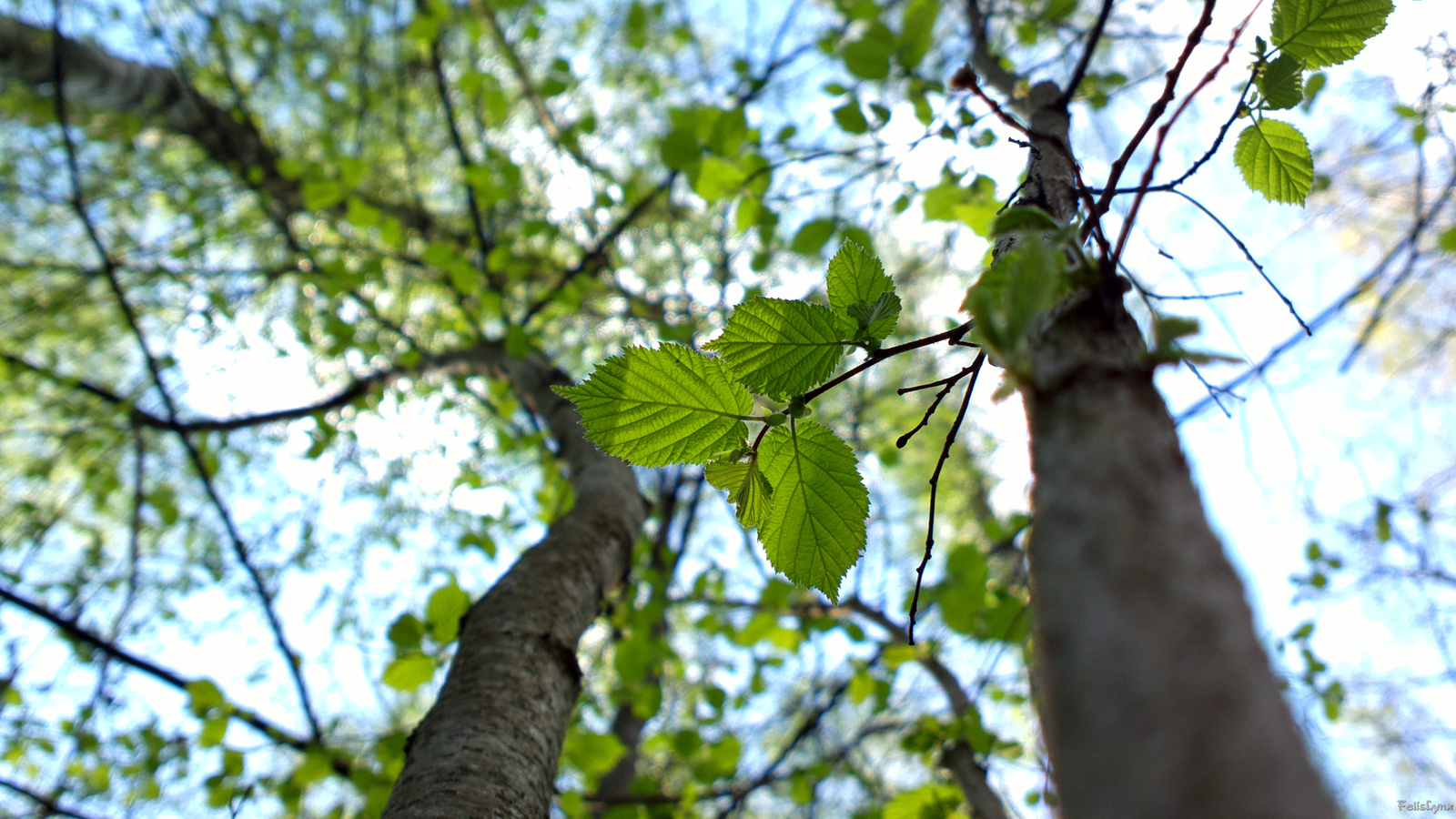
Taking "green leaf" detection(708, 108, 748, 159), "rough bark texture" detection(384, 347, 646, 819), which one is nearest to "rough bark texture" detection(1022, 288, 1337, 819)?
"rough bark texture" detection(384, 347, 646, 819)

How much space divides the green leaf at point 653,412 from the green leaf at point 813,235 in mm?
1141

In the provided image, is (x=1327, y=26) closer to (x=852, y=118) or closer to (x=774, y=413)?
(x=774, y=413)

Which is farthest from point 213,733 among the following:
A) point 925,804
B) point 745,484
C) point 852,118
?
point 852,118

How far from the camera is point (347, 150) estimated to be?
4.75m

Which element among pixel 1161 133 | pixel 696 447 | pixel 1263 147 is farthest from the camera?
pixel 1263 147

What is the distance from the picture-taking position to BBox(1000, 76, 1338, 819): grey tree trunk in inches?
9.5

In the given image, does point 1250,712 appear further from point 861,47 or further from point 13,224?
point 13,224

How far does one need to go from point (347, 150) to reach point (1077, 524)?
18.2 feet

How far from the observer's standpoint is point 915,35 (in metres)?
1.64

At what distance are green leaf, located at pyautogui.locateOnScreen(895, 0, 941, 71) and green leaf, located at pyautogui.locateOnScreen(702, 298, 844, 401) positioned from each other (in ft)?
4.07

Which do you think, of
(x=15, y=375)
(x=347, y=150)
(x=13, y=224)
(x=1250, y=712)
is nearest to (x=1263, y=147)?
(x=1250, y=712)

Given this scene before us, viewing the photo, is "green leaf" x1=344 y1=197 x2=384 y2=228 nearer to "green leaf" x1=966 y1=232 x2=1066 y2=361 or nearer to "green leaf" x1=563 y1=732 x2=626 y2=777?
"green leaf" x1=563 y1=732 x2=626 y2=777

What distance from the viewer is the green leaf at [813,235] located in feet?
5.73

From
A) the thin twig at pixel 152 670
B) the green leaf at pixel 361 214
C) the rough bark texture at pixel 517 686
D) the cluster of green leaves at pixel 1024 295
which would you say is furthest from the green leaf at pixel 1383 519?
the green leaf at pixel 361 214
